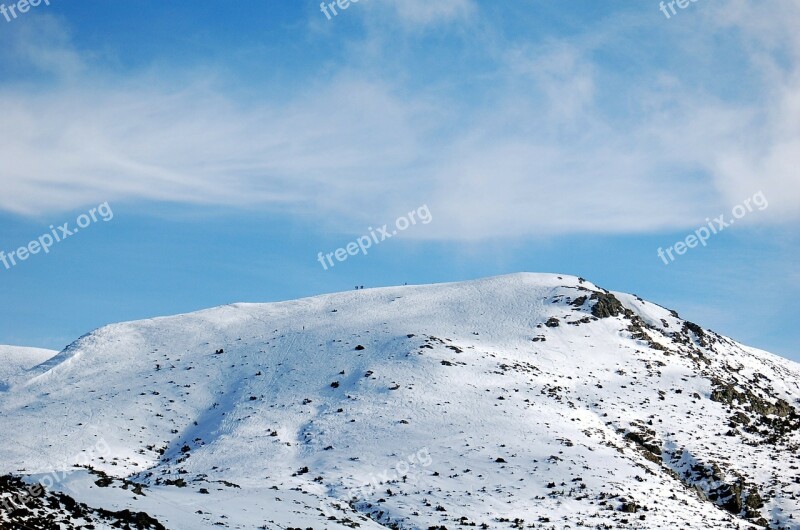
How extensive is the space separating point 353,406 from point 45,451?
20.8m

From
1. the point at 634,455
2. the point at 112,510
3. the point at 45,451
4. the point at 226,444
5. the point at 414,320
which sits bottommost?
the point at 112,510

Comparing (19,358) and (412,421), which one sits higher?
(19,358)

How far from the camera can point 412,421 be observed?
49.6m

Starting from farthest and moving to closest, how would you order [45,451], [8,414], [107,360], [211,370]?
[107,360]
[211,370]
[8,414]
[45,451]

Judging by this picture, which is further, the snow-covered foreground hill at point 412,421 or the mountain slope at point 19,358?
the mountain slope at point 19,358

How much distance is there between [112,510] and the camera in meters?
25.6

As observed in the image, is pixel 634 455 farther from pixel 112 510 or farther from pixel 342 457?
pixel 112 510

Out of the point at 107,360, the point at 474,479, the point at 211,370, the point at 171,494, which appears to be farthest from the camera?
the point at 107,360

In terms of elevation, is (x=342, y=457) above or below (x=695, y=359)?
below

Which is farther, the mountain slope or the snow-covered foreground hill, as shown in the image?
the mountain slope

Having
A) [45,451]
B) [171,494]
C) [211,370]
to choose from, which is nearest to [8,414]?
[45,451]

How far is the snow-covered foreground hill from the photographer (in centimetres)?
3572

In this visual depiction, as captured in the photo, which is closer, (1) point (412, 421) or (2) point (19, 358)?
(1) point (412, 421)

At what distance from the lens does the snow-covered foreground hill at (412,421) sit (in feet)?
117
